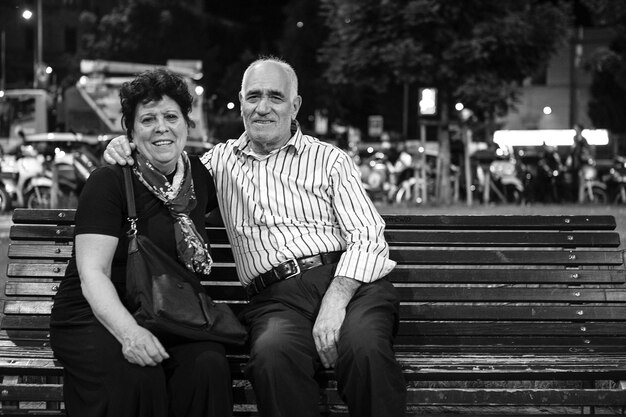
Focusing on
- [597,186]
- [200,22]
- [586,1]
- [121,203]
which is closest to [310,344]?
[121,203]

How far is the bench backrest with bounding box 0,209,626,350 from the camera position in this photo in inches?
206

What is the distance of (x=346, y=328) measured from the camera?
4.59 m

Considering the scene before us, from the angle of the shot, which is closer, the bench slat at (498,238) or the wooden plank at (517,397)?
the wooden plank at (517,397)

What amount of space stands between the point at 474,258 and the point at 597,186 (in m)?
23.6

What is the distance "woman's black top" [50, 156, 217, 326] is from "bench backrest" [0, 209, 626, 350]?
0.67 m

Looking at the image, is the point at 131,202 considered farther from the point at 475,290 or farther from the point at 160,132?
the point at 475,290

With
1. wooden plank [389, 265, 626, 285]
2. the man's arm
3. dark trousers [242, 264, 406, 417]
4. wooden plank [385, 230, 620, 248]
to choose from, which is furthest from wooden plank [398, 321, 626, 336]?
dark trousers [242, 264, 406, 417]

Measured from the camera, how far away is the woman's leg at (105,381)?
4.25 m

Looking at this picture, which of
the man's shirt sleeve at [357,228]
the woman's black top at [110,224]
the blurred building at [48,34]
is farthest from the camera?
the blurred building at [48,34]

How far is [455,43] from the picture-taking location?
1065 inches

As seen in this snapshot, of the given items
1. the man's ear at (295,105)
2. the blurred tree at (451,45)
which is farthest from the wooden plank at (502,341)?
the blurred tree at (451,45)

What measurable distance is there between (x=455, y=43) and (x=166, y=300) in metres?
23.4

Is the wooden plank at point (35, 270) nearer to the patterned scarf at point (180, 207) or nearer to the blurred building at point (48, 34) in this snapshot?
the patterned scarf at point (180, 207)

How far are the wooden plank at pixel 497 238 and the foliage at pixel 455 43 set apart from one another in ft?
70.8
